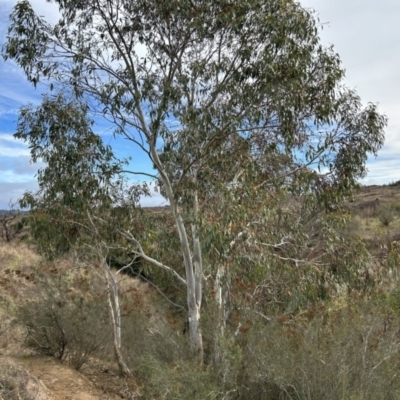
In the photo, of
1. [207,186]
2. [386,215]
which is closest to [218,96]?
[207,186]

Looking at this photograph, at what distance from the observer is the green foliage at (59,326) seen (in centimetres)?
743

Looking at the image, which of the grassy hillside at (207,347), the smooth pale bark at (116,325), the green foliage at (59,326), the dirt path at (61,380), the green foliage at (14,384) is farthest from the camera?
the green foliage at (59,326)

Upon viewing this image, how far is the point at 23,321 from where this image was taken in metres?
7.46

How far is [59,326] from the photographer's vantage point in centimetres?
742

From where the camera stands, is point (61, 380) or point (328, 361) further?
point (61, 380)

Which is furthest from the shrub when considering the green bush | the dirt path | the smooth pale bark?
the dirt path

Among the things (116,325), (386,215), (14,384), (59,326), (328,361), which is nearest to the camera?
(14,384)

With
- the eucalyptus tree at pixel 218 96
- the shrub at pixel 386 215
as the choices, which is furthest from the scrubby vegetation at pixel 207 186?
the shrub at pixel 386 215

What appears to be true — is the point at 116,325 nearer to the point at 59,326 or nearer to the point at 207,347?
the point at 59,326

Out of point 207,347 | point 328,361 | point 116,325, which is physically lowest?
point 207,347

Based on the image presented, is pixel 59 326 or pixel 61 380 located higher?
pixel 59 326

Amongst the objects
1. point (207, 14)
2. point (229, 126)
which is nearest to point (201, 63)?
point (207, 14)

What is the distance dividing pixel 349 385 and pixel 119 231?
435 cm

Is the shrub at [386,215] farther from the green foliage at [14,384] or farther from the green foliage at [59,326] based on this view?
the green foliage at [14,384]
